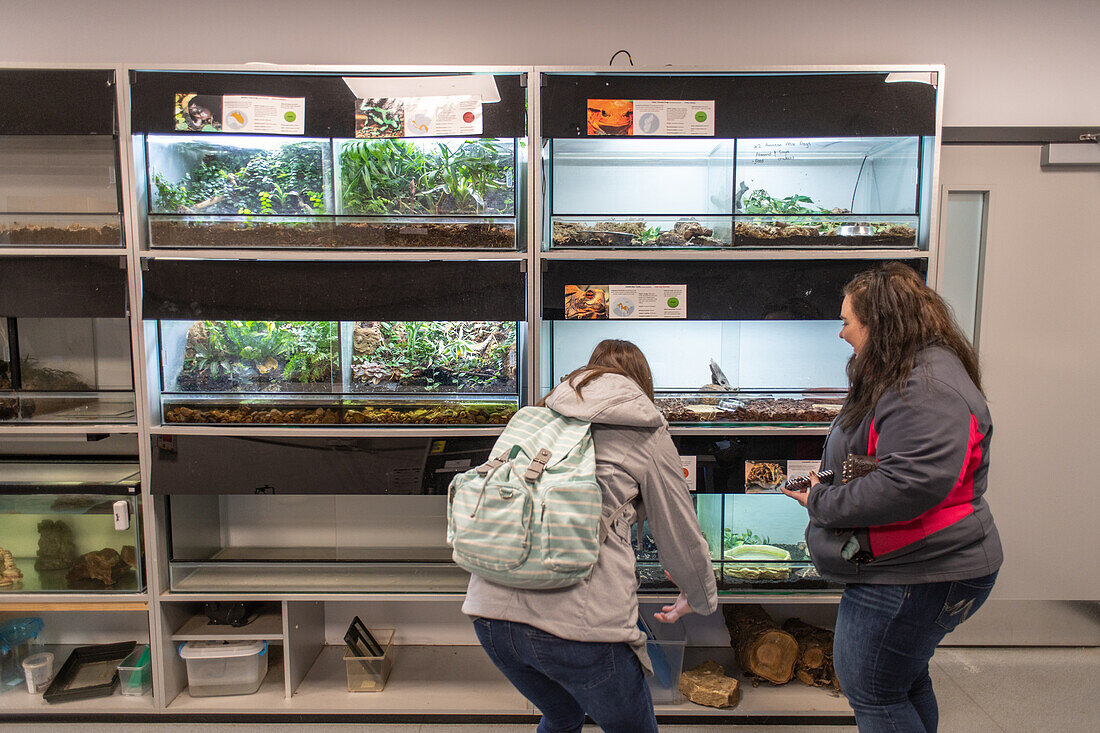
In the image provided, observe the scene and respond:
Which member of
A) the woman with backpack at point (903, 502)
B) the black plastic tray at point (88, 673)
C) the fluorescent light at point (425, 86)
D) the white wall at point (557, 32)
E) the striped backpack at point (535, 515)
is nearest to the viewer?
the striped backpack at point (535, 515)

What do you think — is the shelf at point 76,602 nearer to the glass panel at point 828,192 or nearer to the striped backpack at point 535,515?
the striped backpack at point 535,515

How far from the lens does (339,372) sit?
267 centimetres

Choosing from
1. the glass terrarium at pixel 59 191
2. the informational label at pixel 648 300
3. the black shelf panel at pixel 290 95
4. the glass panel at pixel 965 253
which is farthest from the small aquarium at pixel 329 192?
the glass panel at pixel 965 253

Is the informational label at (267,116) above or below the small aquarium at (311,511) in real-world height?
above

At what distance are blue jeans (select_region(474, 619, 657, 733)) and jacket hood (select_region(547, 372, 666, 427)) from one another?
48cm

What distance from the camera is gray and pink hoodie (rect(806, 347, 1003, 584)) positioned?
148 centimetres

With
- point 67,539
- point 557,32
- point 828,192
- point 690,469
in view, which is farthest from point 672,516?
point 67,539

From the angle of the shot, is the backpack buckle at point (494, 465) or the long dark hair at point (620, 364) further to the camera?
the long dark hair at point (620, 364)

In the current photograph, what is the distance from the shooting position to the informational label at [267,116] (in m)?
2.46

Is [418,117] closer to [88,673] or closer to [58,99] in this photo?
[58,99]

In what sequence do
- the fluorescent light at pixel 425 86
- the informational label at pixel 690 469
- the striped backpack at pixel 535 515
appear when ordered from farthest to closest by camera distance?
the informational label at pixel 690 469
the fluorescent light at pixel 425 86
the striped backpack at pixel 535 515

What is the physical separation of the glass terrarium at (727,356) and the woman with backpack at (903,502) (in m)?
1.07

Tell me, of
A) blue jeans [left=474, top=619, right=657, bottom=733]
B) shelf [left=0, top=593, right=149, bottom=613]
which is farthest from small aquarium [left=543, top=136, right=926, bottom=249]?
shelf [left=0, top=593, right=149, bottom=613]

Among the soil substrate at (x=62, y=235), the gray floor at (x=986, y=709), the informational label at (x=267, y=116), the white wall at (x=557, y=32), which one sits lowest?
the gray floor at (x=986, y=709)
